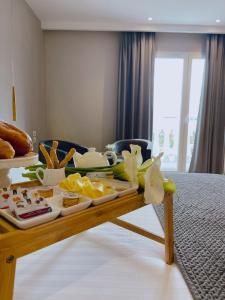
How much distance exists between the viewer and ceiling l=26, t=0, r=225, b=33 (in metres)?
3.14

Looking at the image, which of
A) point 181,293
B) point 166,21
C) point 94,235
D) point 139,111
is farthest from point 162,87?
point 181,293

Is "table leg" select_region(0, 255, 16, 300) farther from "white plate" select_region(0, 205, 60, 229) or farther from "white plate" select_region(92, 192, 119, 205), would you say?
"white plate" select_region(92, 192, 119, 205)

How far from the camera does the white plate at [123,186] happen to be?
82 cm

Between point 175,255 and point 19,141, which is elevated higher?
point 19,141

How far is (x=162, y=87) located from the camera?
4.26 m

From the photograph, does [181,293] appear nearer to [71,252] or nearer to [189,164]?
[71,252]

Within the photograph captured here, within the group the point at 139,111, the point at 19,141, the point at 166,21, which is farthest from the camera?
the point at 139,111

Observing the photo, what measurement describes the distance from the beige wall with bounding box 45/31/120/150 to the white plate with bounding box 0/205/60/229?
3677 millimetres

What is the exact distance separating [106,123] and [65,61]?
4.01 feet

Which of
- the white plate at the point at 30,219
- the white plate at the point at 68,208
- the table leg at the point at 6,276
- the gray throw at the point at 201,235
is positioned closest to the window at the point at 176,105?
the gray throw at the point at 201,235

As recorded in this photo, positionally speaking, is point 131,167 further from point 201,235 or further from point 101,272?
point 201,235

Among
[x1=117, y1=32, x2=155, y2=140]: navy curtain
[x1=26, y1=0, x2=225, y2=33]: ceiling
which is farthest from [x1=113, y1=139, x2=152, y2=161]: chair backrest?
[x1=26, y1=0, x2=225, y2=33]: ceiling

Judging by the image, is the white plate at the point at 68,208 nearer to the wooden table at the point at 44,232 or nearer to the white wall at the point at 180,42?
the wooden table at the point at 44,232

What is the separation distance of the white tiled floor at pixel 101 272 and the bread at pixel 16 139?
38cm
